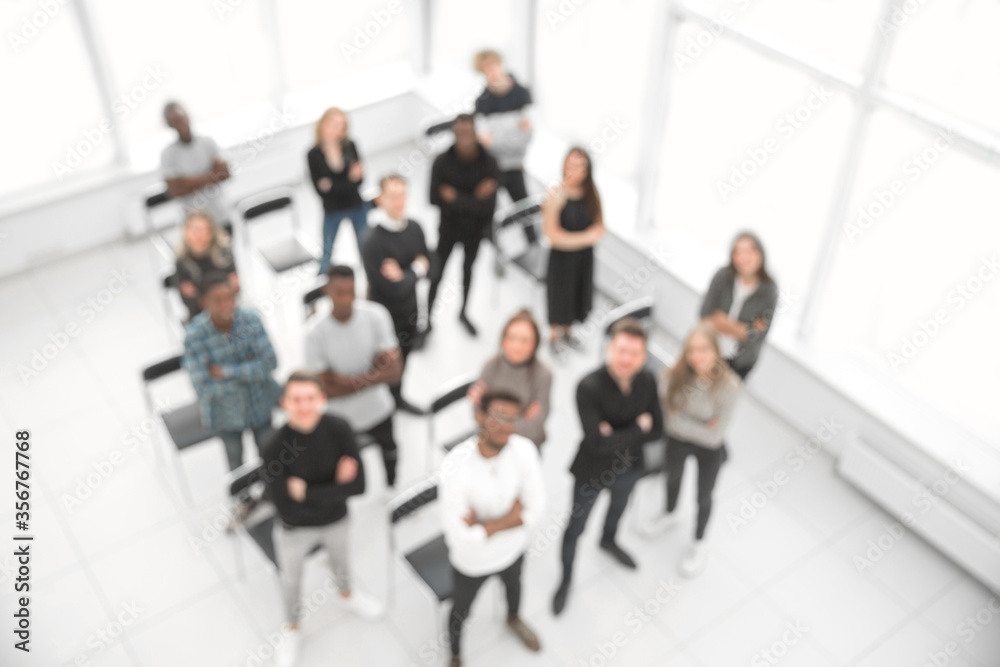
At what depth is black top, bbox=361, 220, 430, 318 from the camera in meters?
5.45

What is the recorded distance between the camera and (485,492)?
3941 millimetres

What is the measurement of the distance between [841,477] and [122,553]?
14.2 ft

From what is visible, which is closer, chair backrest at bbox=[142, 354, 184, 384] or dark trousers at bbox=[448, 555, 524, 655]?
dark trousers at bbox=[448, 555, 524, 655]

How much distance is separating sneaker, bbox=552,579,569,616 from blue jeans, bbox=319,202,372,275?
110 inches

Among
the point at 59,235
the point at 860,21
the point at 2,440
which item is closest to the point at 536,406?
the point at 860,21

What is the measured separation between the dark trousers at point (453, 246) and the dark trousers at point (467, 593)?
2.52 metres

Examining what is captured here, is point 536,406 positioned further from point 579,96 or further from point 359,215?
point 579,96

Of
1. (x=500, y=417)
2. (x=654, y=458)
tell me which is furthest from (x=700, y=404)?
(x=500, y=417)

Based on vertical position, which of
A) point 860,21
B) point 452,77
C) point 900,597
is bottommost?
point 900,597

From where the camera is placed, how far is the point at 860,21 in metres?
5.09

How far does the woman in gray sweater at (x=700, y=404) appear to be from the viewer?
441 cm

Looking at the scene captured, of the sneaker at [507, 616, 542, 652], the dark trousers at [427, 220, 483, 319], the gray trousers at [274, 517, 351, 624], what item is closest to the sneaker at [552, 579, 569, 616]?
the sneaker at [507, 616, 542, 652]

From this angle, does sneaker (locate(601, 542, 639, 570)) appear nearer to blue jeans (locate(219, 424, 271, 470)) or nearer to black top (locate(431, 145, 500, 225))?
blue jeans (locate(219, 424, 271, 470))

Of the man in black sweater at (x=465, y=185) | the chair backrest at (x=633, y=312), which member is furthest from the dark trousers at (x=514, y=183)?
the chair backrest at (x=633, y=312)
